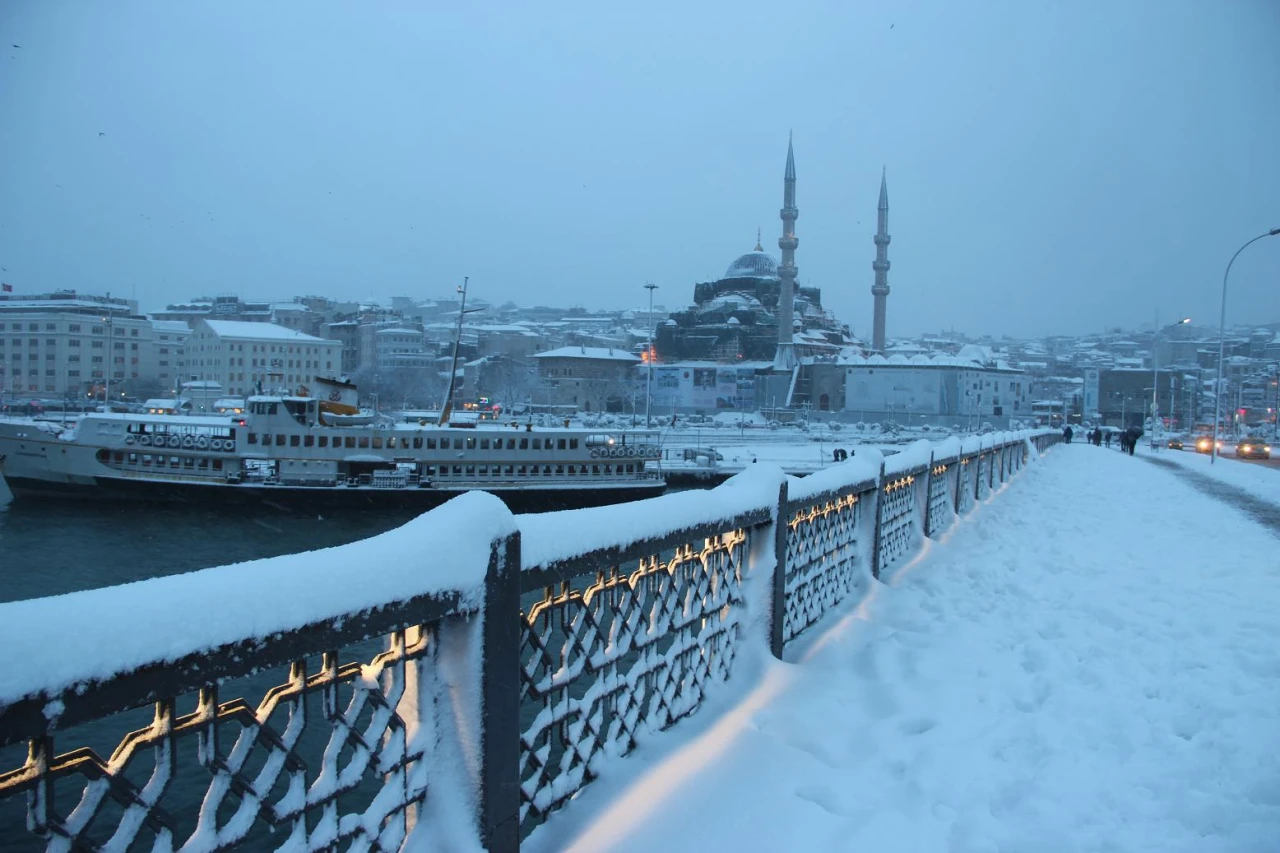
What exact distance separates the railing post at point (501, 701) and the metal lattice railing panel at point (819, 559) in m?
2.48

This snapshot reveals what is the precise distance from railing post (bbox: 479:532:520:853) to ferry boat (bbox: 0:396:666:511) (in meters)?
30.3

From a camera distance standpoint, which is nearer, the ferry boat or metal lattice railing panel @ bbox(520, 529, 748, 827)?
metal lattice railing panel @ bbox(520, 529, 748, 827)

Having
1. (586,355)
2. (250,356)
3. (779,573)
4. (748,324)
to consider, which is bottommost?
(779,573)

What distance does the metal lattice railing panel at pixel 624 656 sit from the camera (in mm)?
2701

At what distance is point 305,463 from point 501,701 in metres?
33.9

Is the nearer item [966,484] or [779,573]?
[779,573]

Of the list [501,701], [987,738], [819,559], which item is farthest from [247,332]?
[501,701]

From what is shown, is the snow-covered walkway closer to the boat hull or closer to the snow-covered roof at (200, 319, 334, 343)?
the boat hull

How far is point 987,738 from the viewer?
374 cm

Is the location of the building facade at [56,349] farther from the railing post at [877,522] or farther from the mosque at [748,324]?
the railing post at [877,522]


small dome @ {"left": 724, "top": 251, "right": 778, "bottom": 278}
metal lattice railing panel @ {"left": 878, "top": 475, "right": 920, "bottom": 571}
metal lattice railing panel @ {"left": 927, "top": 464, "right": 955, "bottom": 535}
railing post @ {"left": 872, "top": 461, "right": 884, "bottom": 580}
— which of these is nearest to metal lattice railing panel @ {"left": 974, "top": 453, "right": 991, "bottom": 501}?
metal lattice railing panel @ {"left": 927, "top": 464, "right": 955, "bottom": 535}

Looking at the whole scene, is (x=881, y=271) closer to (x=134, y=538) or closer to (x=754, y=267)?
(x=754, y=267)

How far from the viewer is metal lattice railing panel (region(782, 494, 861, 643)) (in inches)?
190

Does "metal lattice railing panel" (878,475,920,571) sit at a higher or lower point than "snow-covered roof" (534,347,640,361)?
lower
